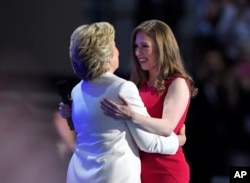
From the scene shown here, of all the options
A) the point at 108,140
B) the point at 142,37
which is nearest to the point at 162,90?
the point at 142,37

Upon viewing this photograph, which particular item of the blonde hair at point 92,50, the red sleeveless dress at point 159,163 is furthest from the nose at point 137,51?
the blonde hair at point 92,50

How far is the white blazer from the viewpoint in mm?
1611

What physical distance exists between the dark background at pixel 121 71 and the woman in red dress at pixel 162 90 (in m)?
1.12

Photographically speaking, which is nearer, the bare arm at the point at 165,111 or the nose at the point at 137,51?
the bare arm at the point at 165,111

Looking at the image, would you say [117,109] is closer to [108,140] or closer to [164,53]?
[108,140]

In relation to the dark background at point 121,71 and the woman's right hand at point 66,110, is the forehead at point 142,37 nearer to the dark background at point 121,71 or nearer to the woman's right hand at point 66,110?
the woman's right hand at point 66,110

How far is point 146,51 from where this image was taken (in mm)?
1851

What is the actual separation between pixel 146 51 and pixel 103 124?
0.34 m

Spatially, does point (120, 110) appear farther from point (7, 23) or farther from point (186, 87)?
point (7, 23)

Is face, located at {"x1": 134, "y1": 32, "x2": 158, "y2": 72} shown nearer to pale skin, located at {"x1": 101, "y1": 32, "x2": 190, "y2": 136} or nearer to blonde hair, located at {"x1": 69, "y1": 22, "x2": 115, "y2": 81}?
pale skin, located at {"x1": 101, "y1": 32, "x2": 190, "y2": 136}

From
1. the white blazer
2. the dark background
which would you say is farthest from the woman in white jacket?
the dark background

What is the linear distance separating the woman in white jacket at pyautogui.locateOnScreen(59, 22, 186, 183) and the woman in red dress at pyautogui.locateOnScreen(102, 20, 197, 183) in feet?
0.30

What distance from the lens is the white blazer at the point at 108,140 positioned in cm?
161

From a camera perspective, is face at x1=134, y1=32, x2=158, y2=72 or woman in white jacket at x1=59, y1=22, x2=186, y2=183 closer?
woman in white jacket at x1=59, y1=22, x2=186, y2=183
